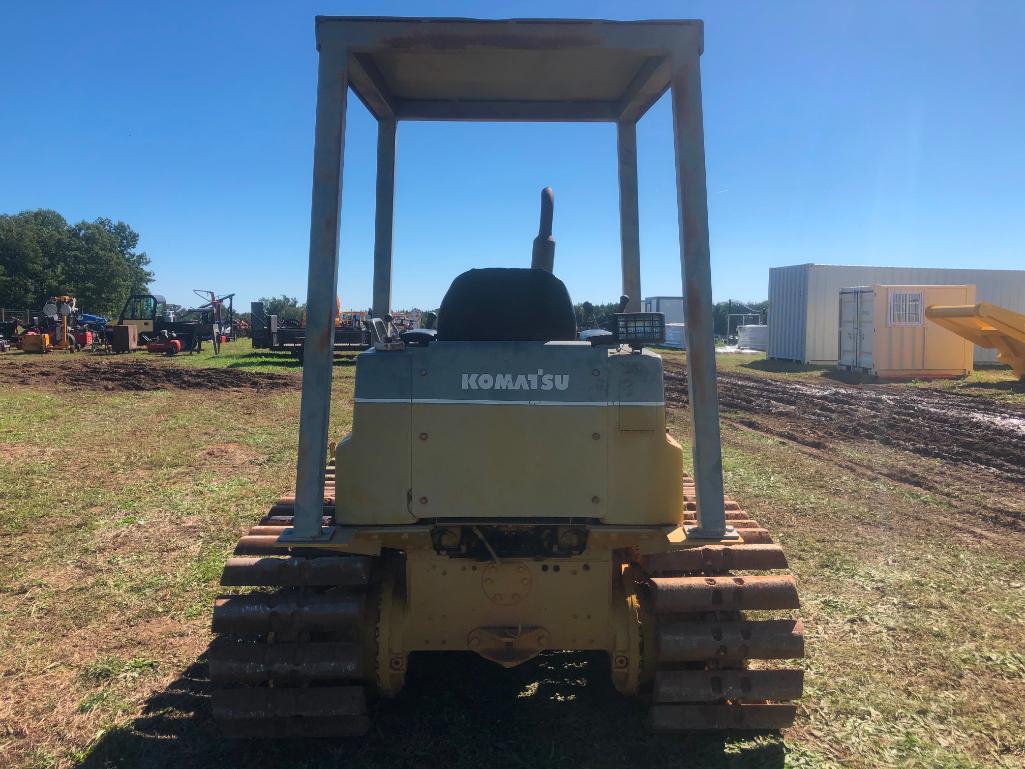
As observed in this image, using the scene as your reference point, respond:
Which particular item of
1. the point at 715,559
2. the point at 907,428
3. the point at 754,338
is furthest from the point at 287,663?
the point at 754,338

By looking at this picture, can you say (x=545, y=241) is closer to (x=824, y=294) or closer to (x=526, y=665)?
(x=526, y=665)

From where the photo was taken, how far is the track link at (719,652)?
11.0 feet

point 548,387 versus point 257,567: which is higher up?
point 548,387

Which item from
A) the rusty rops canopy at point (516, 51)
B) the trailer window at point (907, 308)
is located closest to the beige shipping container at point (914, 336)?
the trailer window at point (907, 308)

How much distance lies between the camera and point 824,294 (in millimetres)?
28109

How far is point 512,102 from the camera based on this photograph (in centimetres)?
455

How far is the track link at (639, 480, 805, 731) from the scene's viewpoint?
132 inches

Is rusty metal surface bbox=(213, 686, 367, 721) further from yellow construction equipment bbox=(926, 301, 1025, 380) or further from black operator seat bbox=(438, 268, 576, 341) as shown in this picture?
yellow construction equipment bbox=(926, 301, 1025, 380)

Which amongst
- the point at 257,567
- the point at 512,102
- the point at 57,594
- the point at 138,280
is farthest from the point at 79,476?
the point at 138,280

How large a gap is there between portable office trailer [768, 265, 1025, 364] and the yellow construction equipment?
7142 millimetres

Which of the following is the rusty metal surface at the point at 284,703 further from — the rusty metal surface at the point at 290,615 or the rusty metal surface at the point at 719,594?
the rusty metal surface at the point at 719,594

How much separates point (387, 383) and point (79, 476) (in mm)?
7438

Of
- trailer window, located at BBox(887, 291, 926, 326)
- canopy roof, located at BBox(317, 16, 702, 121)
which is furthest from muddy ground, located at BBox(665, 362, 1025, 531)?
canopy roof, located at BBox(317, 16, 702, 121)

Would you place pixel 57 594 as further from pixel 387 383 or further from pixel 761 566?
pixel 761 566
